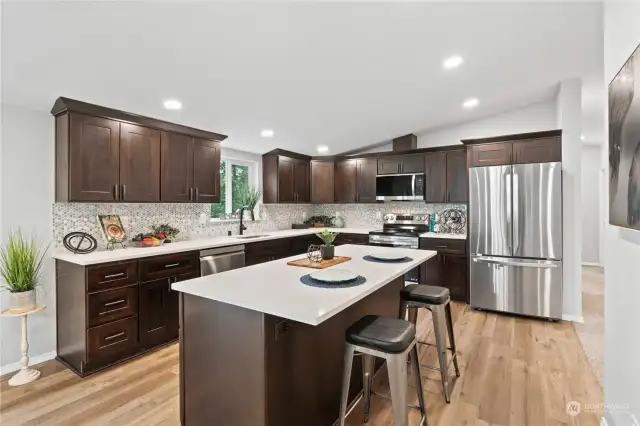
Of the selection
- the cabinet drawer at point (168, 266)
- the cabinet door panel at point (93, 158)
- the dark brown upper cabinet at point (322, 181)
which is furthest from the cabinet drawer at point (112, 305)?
the dark brown upper cabinet at point (322, 181)

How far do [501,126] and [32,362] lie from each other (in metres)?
6.25

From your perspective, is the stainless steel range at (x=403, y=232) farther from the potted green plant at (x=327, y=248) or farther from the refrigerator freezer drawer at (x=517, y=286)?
the potted green plant at (x=327, y=248)

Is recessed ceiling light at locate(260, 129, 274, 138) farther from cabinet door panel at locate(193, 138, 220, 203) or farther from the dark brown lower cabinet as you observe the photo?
the dark brown lower cabinet

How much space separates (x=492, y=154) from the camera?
4.16 meters

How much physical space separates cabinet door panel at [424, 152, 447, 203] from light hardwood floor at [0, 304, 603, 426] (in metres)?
2.39

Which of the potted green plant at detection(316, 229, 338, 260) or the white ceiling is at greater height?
the white ceiling

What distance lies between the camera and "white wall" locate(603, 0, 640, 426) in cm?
140

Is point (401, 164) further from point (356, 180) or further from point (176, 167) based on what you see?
point (176, 167)

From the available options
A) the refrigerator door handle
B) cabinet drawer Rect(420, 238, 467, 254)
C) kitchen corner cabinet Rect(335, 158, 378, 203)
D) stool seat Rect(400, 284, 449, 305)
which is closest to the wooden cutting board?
stool seat Rect(400, 284, 449, 305)

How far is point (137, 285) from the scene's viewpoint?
113 inches

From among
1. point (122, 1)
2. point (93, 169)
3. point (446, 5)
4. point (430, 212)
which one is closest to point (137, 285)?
point (93, 169)

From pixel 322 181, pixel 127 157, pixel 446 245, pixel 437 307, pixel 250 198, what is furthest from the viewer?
pixel 322 181

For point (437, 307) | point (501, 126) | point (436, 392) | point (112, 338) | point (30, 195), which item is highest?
point (501, 126)

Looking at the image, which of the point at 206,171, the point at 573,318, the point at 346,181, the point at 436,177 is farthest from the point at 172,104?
the point at 573,318
